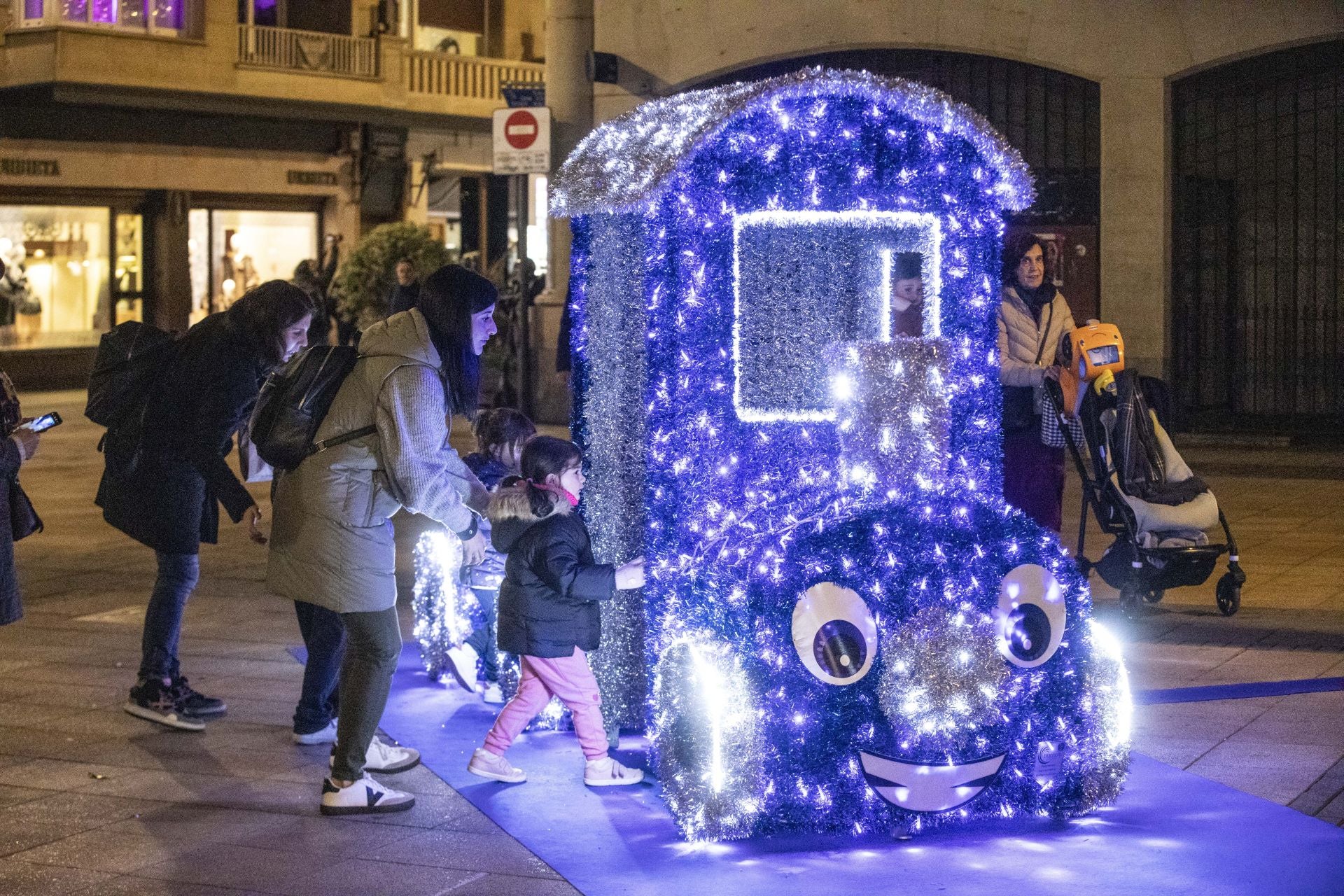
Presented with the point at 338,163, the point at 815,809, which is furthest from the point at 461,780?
the point at 338,163

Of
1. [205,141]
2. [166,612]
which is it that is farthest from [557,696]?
[205,141]

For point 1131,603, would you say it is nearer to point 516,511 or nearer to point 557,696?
point 557,696

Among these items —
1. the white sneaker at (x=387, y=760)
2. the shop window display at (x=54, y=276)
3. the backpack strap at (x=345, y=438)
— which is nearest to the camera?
the backpack strap at (x=345, y=438)

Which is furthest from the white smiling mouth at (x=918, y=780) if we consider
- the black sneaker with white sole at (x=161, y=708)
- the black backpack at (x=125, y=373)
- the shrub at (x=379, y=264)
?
the shrub at (x=379, y=264)

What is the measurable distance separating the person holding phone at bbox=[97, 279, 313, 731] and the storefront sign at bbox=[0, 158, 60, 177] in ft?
66.2

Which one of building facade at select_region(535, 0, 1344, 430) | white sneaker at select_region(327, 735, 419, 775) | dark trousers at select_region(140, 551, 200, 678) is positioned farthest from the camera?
building facade at select_region(535, 0, 1344, 430)

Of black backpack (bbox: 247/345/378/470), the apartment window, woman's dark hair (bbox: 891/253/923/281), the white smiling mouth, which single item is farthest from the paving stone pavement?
the apartment window

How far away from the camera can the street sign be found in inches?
619

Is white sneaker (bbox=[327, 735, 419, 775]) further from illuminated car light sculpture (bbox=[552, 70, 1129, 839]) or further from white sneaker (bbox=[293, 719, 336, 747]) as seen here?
illuminated car light sculpture (bbox=[552, 70, 1129, 839])

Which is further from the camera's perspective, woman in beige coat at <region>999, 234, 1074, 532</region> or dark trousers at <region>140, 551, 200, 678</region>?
woman in beige coat at <region>999, 234, 1074, 532</region>

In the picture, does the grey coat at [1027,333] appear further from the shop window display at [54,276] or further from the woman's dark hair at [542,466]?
the shop window display at [54,276]

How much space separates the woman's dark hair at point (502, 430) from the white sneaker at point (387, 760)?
1328mm

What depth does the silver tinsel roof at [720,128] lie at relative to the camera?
595 cm

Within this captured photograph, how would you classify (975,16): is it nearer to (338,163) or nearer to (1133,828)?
(1133,828)
